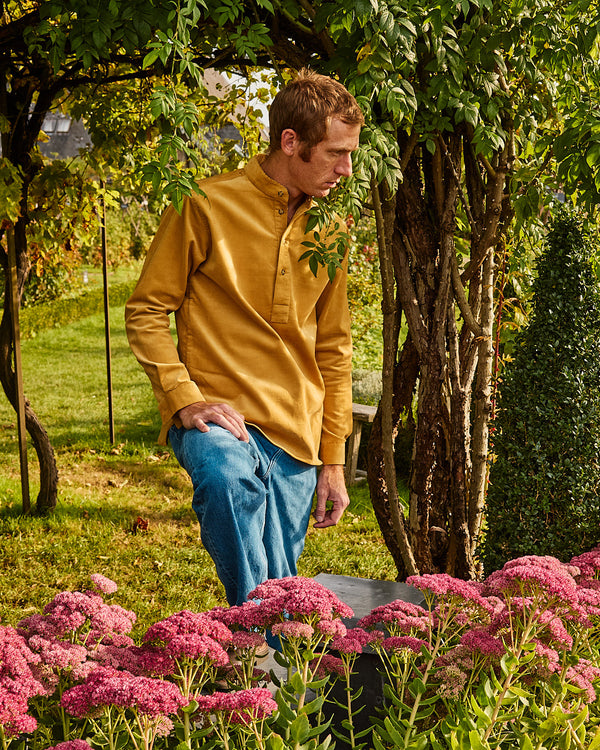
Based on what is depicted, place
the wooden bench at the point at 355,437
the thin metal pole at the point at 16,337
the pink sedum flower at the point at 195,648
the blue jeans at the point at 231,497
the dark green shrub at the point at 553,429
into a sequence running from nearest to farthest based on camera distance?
the pink sedum flower at the point at 195,648, the blue jeans at the point at 231,497, the dark green shrub at the point at 553,429, the thin metal pole at the point at 16,337, the wooden bench at the point at 355,437

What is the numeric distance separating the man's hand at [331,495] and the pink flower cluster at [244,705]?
1.25 m

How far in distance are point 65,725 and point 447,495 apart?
231 cm

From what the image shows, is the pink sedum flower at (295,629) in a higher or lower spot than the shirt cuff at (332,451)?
lower

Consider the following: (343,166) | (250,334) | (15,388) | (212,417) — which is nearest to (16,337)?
(15,388)

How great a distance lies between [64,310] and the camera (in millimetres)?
13773

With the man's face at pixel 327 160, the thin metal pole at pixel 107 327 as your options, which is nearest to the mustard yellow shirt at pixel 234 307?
the man's face at pixel 327 160

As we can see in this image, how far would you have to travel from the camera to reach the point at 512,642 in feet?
5.13

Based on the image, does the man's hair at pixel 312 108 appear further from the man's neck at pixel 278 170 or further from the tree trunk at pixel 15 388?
the tree trunk at pixel 15 388

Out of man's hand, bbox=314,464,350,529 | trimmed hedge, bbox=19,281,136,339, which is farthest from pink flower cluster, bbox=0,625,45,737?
trimmed hedge, bbox=19,281,136,339

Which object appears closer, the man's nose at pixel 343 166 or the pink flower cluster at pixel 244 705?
the pink flower cluster at pixel 244 705

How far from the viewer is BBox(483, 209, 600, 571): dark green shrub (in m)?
2.85

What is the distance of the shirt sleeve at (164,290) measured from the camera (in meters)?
2.20

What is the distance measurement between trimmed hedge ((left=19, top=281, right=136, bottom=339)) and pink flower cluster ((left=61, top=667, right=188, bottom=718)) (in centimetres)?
1104

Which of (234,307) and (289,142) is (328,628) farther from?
(289,142)
